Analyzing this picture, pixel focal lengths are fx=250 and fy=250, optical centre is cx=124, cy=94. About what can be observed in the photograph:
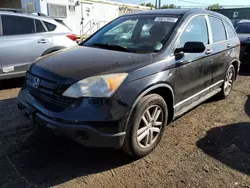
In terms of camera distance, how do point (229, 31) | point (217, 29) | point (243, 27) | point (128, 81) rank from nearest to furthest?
point (128, 81) → point (217, 29) → point (229, 31) → point (243, 27)

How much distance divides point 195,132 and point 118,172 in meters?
1.52

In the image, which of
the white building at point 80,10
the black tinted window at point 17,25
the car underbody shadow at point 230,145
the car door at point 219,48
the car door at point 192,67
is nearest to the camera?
the car underbody shadow at point 230,145

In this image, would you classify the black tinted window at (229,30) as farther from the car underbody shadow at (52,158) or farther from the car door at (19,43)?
the car door at (19,43)

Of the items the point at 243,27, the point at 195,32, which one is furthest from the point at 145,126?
the point at 243,27

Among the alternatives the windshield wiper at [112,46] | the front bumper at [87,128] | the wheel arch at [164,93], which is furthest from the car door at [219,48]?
the front bumper at [87,128]

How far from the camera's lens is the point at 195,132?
12.4ft

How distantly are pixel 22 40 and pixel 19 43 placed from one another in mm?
103

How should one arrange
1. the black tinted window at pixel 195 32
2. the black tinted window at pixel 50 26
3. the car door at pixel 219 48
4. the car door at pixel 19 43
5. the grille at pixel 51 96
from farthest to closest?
the black tinted window at pixel 50 26 → the car door at pixel 19 43 → the car door at pixel 219 48 → the black tinted window at pixel 195 32 → the grille at pixel 51 96

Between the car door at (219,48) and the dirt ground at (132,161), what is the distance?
0.99m

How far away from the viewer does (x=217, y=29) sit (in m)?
4.50

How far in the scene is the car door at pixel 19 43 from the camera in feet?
17.2

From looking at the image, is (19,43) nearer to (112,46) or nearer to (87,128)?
(112,46)

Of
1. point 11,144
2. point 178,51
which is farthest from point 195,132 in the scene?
point 11,144

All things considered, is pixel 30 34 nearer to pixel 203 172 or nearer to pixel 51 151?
pixel 51 151
